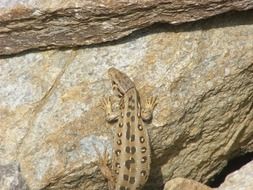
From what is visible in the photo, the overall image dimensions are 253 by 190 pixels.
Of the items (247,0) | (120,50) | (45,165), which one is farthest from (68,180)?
(247,0)

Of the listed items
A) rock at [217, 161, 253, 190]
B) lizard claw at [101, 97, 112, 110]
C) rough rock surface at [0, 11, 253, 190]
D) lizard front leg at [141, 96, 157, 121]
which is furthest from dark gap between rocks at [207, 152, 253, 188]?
lizard claw at [101, 97, 112, 110]

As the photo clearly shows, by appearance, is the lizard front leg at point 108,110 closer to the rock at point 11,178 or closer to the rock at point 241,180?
the rock at point 11,178

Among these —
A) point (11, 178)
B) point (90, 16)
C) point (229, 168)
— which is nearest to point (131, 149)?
point (11, 178)

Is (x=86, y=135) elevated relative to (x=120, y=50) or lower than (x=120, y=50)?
lower

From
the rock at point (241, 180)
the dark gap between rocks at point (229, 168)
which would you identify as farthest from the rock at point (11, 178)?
the dark gap between rocks at point (229, 168)

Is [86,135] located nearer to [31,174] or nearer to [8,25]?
[31,174]

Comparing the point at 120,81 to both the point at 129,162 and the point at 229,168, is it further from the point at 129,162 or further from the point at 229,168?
the point at 229,168

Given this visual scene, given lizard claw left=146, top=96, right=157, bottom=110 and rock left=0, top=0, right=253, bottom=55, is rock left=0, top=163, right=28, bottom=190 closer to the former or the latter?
rock left=0, top=0, right=253, bottom=55
